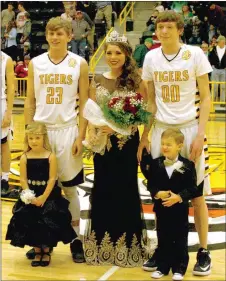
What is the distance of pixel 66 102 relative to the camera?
15.5 ft

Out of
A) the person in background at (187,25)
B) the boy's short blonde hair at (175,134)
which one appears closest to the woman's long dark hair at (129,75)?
the boy's short blonde hair at (175,134)

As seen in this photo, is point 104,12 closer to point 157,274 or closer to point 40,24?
point 40,24

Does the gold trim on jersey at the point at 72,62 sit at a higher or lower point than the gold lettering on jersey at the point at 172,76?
higher

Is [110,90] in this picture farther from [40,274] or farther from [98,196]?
[40,274]

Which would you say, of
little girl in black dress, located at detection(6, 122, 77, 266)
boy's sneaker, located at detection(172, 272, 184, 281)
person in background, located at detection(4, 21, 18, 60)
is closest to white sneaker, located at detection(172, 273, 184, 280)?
boy's sneaker, located at detection(172, 272, 184, 281)

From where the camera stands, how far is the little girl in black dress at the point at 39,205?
15.5 feet

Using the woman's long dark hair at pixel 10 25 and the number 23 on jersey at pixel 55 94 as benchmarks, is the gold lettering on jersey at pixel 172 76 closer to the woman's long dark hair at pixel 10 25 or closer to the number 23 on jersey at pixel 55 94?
the number 23 on jersey at pixel 55 94

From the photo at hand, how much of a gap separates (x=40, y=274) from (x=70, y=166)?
2.87 ft

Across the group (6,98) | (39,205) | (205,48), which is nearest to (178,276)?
(39,205)

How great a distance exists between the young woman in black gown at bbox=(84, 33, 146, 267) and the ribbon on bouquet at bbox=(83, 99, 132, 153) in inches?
1.6

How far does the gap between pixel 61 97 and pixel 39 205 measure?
0.87 meters

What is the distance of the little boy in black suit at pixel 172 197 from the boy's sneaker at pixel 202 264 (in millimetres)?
138

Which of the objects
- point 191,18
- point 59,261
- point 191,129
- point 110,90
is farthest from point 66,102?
point 191,18

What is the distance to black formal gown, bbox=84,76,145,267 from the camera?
15.5 ft
